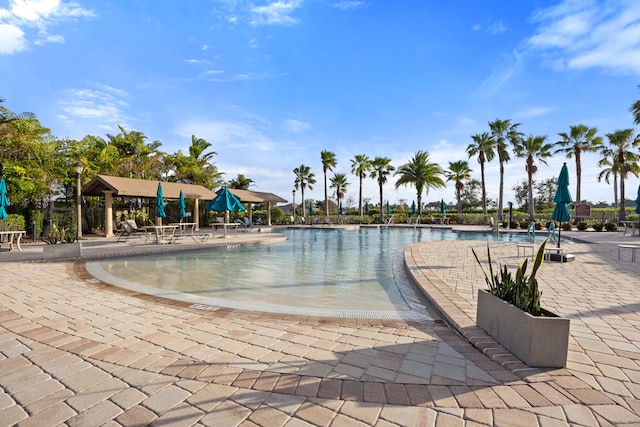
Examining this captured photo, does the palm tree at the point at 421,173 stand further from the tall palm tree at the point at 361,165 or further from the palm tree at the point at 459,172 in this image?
the tall palm tree at the point at 361,165

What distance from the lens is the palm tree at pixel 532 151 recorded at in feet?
91.8

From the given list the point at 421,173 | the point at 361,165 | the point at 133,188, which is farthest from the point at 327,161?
the point at 133,188

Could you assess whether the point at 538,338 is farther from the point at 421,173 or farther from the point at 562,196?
the point at 421,173

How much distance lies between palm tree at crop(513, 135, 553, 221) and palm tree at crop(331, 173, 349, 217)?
59.7 ft

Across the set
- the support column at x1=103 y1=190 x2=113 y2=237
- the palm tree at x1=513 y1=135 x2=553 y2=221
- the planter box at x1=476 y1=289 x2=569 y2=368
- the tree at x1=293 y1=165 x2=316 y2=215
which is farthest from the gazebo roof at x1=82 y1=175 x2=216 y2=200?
the palm tree at x1=513 y1=135 x2=553 y2=221

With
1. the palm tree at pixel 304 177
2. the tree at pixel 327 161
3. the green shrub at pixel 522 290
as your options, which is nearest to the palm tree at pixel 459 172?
the tree at pixel 327 161

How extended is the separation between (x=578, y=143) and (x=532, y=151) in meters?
3.94

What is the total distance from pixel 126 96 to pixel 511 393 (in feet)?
61.6

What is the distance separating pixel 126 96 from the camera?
1583cm

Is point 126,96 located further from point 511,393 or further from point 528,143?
point 528,143

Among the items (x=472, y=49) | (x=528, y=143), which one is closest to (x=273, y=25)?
(x=472, y=49)

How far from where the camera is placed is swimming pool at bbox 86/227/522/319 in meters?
4.82

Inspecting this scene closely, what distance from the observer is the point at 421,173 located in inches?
1267

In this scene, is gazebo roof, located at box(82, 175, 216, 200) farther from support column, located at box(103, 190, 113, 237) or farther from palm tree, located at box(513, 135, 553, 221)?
palm tree, located at box(513, 135, 553, 221)
